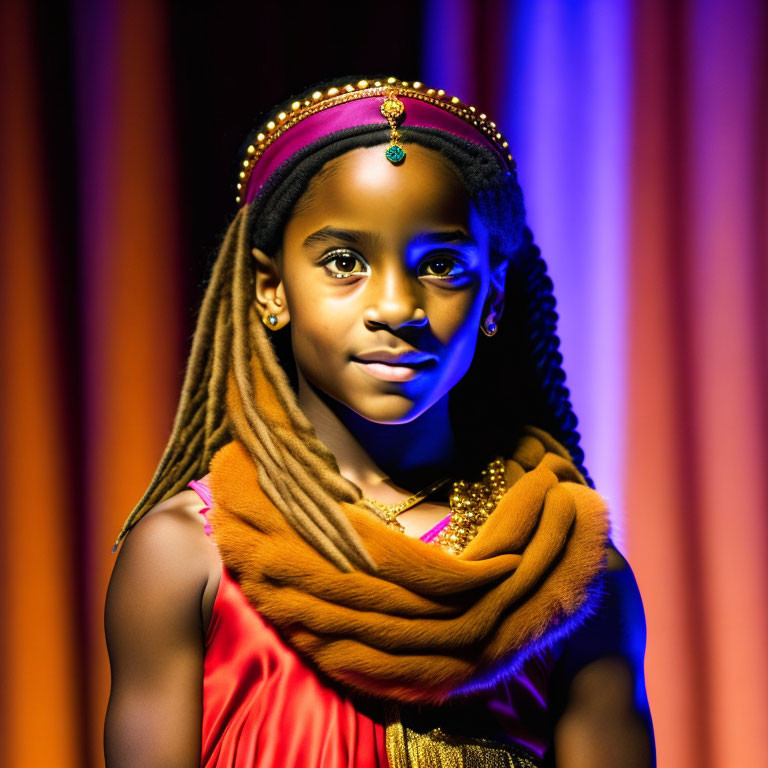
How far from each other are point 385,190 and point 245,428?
0.30 metres

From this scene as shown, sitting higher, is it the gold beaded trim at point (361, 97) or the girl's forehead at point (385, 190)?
the gold beaded trim at point (361, 97)

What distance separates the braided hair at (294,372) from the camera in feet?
3.81

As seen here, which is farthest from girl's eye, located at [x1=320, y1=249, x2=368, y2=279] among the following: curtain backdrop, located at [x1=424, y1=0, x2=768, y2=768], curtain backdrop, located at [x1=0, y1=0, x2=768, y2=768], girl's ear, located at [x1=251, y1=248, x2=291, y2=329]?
curtain backdrop, located at [x1=424, y1=0, x2=768, y2=768]

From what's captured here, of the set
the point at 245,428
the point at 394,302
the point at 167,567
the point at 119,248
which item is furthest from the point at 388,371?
the point at 119,248

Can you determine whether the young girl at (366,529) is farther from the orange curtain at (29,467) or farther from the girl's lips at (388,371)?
the orange curtain at (29,467)

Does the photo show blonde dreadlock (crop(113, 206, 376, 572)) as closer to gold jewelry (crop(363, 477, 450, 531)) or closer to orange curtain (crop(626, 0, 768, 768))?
gold jewelry (crop(363, 477, 450, 531))

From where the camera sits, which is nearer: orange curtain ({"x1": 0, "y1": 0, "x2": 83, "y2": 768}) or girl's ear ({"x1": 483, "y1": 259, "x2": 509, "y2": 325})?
girl's ear ({"x1": 483, "y1": 259, "x2": 509, "y2": 325})

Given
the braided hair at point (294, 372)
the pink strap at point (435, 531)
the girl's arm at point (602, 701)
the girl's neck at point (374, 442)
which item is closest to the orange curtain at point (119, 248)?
the braided hair at point (294, 372)

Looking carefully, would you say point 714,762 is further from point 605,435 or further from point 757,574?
point 605,435

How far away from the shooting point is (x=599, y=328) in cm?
190

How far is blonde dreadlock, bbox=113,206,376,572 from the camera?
1.13 meters

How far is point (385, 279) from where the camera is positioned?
1.12m

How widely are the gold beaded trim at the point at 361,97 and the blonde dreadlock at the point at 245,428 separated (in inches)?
4.0

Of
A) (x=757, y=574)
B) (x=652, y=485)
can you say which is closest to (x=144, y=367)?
(x=652, y=485)
